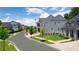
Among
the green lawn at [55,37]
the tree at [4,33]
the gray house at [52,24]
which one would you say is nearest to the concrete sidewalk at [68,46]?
the green lawn at [55,37]

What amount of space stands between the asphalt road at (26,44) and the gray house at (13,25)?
15 cm

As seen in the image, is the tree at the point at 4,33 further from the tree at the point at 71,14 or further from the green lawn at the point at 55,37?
the tree at the point at 71,14

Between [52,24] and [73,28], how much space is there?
1.62ft

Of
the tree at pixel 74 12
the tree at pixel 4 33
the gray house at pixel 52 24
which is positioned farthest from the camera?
the gray house at pixel 52 24

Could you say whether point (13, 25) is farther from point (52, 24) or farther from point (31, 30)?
point (52, 24)

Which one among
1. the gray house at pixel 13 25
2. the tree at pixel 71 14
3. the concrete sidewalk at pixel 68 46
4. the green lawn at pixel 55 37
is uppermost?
the tree at pixel 71 14

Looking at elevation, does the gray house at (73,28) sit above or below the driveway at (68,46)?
above

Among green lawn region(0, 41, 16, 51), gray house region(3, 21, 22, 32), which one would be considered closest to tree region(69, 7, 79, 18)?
gray house region(3, 21, 22, 32)

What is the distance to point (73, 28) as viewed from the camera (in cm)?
974

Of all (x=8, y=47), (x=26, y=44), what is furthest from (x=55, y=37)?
(x=8, y=47)

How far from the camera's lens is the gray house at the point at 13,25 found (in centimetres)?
959

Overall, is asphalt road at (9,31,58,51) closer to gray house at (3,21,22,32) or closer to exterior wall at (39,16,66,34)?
gray house at (3,21,22,32)

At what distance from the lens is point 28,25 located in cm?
977
